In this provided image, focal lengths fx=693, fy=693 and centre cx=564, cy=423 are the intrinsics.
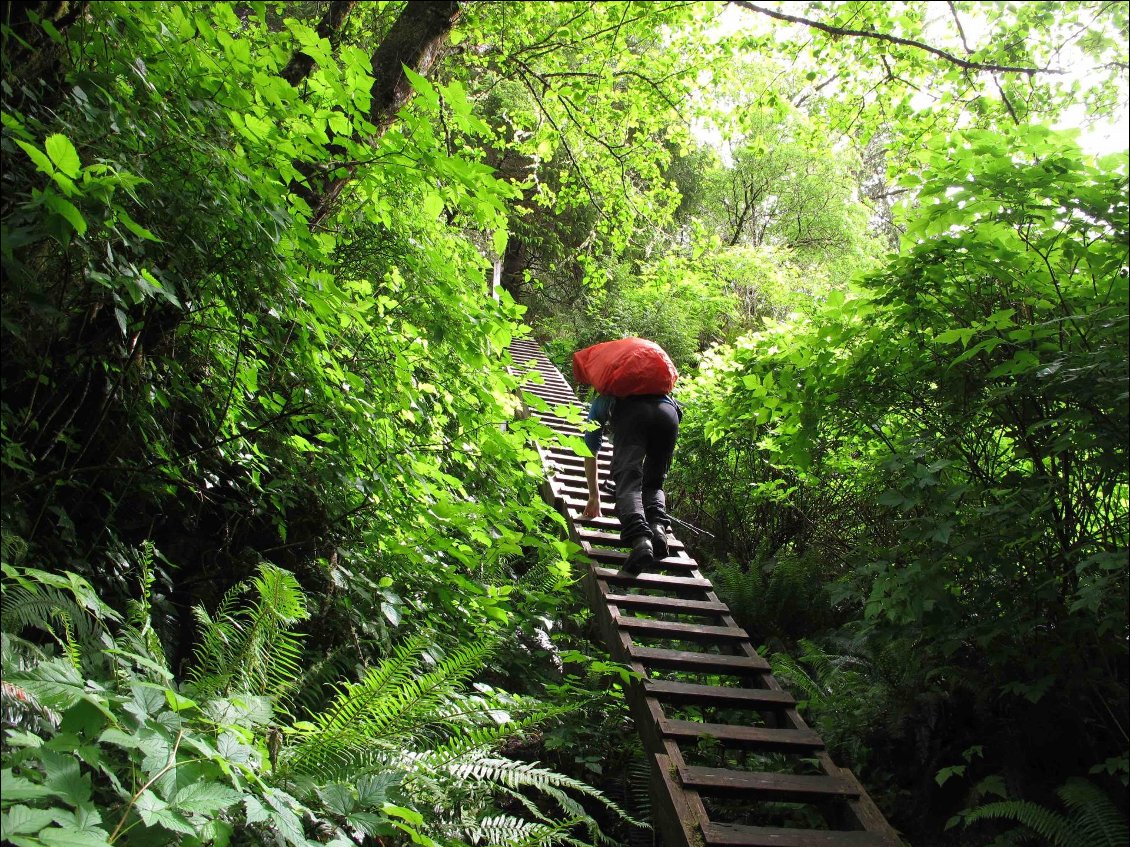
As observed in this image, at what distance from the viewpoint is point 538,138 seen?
24.8 feet

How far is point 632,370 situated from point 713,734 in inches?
108

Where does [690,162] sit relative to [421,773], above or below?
above

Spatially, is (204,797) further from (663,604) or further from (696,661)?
(663,604)

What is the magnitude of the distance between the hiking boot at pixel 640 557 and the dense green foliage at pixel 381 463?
0.61 metres

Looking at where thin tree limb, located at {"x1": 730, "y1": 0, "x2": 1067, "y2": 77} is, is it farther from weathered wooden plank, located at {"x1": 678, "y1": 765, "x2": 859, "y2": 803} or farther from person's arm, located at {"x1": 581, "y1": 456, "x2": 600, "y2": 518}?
weathered wooden plank, located at {"x1": 678, "y1": 765, "x2": 859, "y2": 803}

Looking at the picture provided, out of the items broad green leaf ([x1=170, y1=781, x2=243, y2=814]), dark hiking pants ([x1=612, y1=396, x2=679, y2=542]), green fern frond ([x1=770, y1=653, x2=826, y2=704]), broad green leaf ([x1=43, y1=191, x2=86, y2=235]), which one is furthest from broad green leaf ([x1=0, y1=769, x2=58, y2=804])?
dark hiking pants ([x1=612, y1=396, x2=679, y2=542])

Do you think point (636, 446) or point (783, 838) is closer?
point (783, 838)

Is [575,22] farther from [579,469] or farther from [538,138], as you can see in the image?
[579,469]

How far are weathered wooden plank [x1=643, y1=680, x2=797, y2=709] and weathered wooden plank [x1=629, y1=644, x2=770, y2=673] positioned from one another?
24 cm

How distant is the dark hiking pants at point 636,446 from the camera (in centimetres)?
548

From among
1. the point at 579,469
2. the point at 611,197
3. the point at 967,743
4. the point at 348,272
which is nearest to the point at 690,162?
the point at 611,197

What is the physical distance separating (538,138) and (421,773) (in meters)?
6.57

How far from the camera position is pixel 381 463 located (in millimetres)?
3285

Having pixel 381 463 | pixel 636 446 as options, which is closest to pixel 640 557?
pixel 636 446
